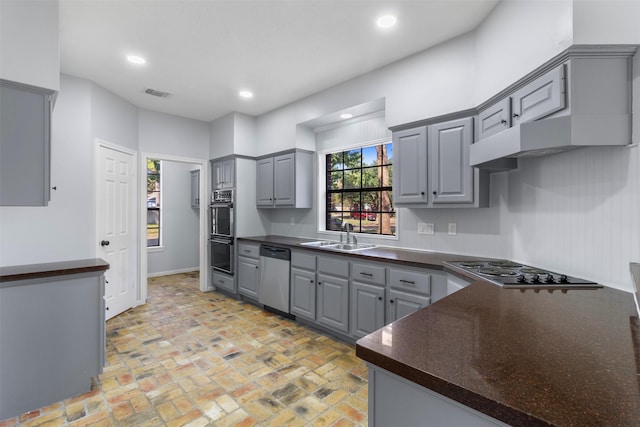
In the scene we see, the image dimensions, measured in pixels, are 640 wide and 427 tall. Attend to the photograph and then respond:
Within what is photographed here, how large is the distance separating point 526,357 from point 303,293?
2.77 meters

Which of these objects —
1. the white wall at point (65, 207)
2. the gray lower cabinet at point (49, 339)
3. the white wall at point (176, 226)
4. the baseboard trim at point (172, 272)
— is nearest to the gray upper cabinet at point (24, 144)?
the gray lower cabinet at point (49, 339)

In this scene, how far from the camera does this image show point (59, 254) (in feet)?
10.3

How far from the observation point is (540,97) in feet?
5.82

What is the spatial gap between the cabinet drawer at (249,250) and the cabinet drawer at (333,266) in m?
1.21

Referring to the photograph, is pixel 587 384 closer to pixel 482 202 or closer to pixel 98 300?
pixel 482 202

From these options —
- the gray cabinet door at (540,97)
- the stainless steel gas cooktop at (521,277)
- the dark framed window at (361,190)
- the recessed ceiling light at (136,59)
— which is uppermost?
the recessed ceiling light at (136,59)

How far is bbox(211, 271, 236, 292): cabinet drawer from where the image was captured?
4.57 meters

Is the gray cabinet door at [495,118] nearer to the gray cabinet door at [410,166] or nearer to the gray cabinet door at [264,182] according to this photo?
the gray cabinet door at [410,166]

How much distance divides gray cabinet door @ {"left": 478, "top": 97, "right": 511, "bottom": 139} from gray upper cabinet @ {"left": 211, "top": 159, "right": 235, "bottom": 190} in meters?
3.36

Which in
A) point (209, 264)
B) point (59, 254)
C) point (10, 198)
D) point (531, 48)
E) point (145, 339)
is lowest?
point (145, 339)

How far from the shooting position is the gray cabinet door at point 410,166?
2.78m

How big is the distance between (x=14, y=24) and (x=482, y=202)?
3.37 m

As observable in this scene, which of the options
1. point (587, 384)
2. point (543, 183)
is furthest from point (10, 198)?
point (543, 183)

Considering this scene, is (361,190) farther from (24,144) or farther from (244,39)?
(24,144)
